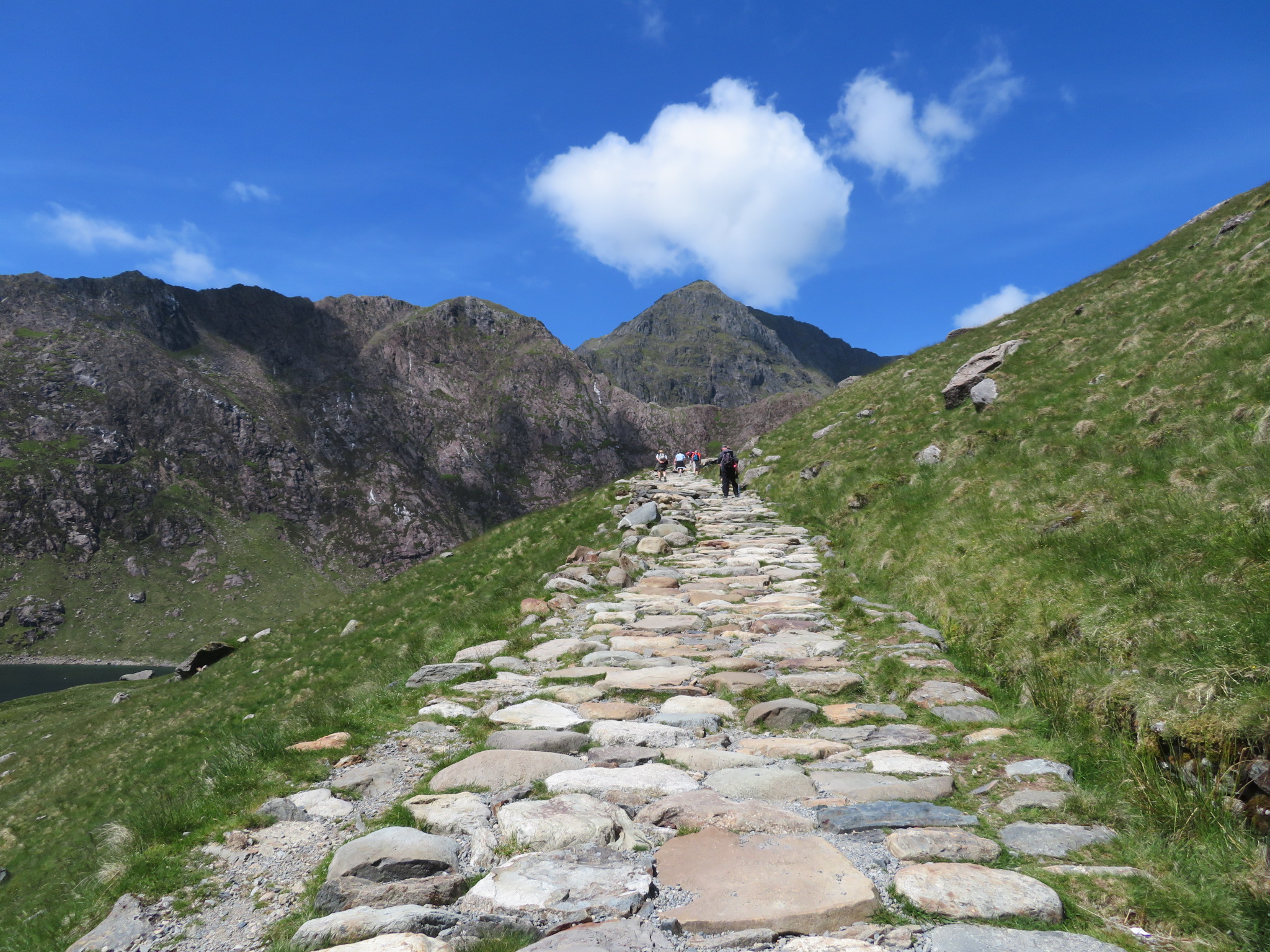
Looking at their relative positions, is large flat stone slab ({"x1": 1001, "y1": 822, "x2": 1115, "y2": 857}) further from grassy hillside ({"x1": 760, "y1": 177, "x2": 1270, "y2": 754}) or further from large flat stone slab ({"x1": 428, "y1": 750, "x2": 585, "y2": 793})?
large flat stone slab ({"x1": 428, "y1": 750, "x2": 585, "y2": 793})

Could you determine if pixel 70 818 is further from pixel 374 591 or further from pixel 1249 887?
pixel 1249 887

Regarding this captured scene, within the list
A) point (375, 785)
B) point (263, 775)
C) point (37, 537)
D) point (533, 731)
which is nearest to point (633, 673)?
point (533, 731)

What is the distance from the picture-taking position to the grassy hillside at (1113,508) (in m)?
6.12

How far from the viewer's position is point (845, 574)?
1473cm

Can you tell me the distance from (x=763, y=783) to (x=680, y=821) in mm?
1043

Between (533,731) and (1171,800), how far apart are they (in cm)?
574

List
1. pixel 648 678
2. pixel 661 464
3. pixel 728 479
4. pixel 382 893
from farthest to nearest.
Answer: pixel 661 464
pixel 728 479
pixel 648 678
pixel 382 893

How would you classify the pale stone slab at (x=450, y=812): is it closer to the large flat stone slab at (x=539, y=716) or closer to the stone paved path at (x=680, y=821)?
the stone paved path at (x=680, y=821)

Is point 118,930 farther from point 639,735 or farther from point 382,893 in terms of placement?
point 639,735

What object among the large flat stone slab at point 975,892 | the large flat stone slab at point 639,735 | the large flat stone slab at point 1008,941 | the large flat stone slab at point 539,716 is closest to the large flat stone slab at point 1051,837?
the large flat stone slab at point 975,892

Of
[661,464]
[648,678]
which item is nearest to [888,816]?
[648,678]

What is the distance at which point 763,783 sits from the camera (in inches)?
234

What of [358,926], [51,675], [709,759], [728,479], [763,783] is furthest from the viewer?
[51,675]

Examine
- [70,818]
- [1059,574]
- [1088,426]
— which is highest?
[1088,426]
